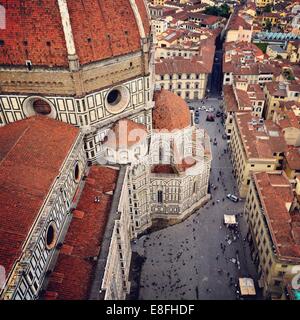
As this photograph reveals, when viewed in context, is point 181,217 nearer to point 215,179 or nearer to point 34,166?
point 215,179

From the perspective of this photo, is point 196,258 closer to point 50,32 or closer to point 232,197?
point 232,197

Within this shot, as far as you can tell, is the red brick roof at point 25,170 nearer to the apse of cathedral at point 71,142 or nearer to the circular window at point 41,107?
the apse of cathedral at point 71,142

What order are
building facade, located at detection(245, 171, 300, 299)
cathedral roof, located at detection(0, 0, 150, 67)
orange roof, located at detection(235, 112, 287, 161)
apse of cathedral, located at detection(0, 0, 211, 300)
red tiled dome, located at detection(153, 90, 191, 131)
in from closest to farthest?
apse of cathedral, located at detection(0, 0, 211, 300), cathedral roof, located at detection(0, 0, 150, 67), building facade, located at detection(245, 171, 300, 299), red tiled dome, located at detection(153, 90, 191, 131), orange roof, located at detection(235, 112, 287, 161)

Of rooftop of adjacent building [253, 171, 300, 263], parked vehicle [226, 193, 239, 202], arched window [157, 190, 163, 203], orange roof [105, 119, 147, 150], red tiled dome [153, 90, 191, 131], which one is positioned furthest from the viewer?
parked vehicle [226, 193, 239, 202]

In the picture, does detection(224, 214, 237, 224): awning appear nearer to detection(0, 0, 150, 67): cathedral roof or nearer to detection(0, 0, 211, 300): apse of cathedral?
detection(0, 0, 211, 300): apse of cathedral

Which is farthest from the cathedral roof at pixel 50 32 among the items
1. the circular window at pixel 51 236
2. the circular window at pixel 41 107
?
the circular window at pixel 51 236

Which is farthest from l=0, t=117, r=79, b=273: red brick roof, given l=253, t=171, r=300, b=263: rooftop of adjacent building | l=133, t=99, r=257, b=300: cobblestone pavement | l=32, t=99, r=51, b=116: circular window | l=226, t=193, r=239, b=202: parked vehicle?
l=226, t=193, r=239, b=202: parked vehicle

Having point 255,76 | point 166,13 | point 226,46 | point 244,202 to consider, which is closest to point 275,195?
point 244,202
